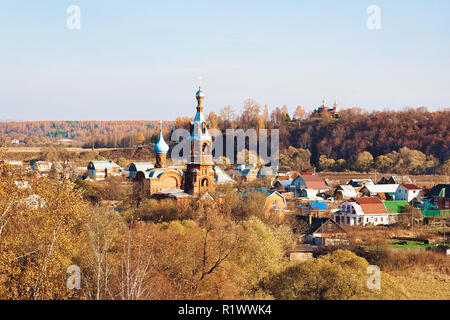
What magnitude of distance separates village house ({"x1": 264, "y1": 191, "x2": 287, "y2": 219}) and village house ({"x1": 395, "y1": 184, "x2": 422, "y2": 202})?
11386mm

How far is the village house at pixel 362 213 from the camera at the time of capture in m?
28.9

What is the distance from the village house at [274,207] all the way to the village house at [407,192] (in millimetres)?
11386

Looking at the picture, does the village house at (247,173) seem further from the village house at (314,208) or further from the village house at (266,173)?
the village house at (314,208)

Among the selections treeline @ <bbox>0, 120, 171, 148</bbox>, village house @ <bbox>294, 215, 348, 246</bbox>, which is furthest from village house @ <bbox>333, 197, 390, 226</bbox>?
treeline @ <bbox>0, 120, 171, 148</bbox>

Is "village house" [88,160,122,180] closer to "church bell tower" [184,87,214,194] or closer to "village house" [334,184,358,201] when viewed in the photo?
"village house" [334,184,358,201]

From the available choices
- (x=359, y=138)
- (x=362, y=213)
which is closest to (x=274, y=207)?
(x=362, y=213)

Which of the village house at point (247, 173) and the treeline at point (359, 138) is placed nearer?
the village house at point (247, 173)

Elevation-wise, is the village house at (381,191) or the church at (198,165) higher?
the church at (198,165)

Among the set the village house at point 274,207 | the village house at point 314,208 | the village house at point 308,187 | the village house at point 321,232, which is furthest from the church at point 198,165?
the village house at point 308,187

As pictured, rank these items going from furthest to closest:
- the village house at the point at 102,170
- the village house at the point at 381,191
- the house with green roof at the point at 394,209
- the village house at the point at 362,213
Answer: the village house at the point at 102,170, the village house at the point at 381,191, the house with green roof at the point at 394,209, the village house at the point at 362,213

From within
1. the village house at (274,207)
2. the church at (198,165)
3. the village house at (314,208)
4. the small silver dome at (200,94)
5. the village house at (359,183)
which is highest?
the small silver dome at (200,94)

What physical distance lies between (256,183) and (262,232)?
2401cm

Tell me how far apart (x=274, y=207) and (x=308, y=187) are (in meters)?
12.1
